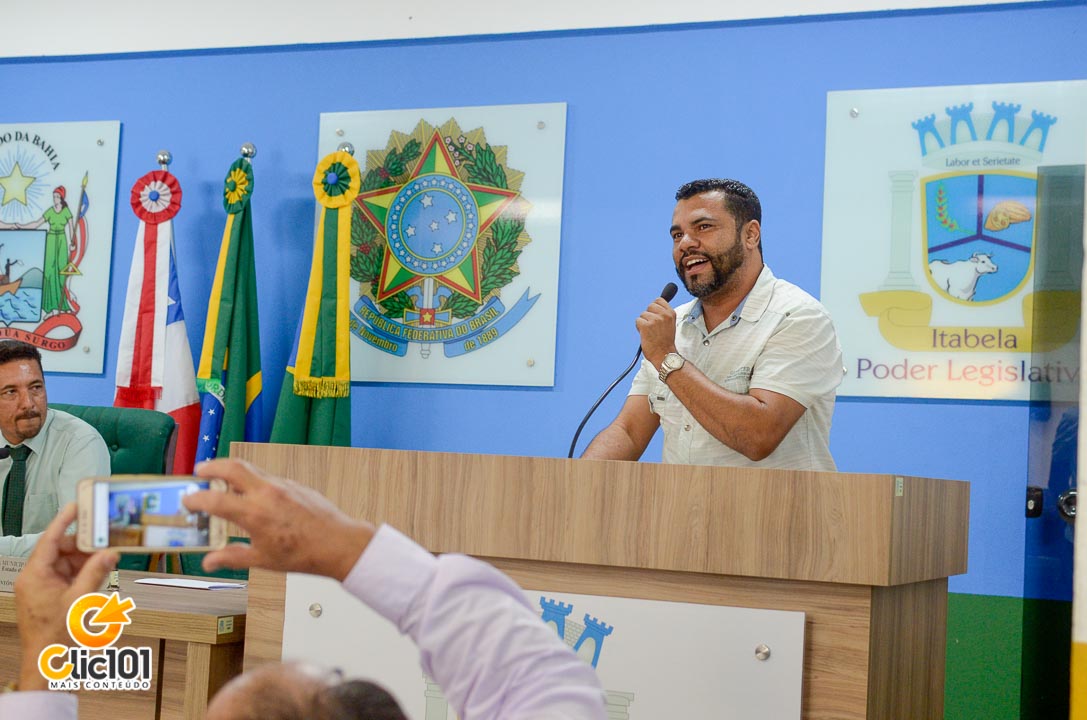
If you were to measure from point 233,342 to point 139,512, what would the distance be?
9.67 ft

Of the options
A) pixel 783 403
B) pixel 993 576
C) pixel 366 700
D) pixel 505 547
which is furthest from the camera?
pixel 993 576

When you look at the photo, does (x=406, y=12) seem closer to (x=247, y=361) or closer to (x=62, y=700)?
(x=247, y=361)

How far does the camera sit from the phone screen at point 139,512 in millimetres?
815

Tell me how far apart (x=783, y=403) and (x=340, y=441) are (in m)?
1.73

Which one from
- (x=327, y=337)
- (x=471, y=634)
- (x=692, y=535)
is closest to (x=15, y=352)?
(x=327, y=337)

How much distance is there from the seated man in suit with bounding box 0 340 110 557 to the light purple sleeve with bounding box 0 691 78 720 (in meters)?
2.38

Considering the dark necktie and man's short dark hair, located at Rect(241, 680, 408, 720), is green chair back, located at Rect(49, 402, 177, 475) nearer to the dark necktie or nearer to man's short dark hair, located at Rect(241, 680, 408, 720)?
the dark necktie

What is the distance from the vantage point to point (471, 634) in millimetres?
769

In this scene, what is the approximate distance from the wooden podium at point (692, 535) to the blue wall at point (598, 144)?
1.37 metres

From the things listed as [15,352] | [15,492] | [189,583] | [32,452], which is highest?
[15,352]

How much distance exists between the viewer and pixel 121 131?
4.07m

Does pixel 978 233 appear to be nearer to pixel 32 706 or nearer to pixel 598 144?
pixel 598 144

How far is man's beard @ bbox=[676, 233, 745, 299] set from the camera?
2.54m

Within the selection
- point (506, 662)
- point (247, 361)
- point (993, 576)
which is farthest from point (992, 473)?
point (506, 662)
